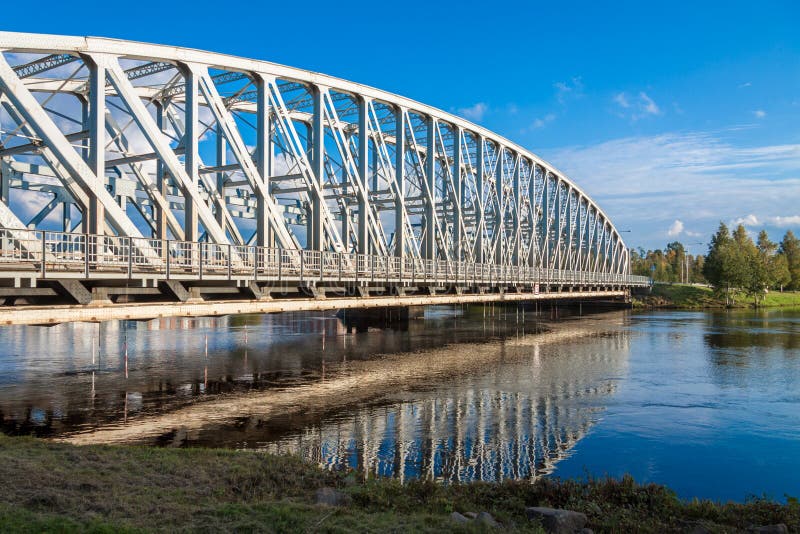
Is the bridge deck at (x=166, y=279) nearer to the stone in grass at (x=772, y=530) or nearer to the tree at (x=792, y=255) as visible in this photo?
the stone in grass at (x=772, y=530)

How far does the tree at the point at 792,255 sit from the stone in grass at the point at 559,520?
15479 centimetres

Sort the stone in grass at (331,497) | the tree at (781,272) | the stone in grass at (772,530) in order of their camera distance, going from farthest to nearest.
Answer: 1. the tree at (781,272)
2. the stone in grass at (331,497)
3. the stone in grass at (772,530)

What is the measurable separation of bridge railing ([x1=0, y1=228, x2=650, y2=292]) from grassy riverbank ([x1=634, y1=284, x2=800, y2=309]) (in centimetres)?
6700

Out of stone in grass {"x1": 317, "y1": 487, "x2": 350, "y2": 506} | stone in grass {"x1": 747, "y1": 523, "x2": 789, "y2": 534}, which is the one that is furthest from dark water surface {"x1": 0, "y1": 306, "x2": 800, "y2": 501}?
stone in grass {"x1": 747, "y1": 523, "x2": 789, "y2": 534}

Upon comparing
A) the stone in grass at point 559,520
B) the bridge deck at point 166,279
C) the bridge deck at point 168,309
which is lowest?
the stone in grass at point 559,520

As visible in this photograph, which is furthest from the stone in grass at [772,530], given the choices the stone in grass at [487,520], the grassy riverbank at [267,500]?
the stone in grass at [487,520]

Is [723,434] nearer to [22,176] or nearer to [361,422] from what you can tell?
[361,422]

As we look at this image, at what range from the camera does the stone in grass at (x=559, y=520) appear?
948cm

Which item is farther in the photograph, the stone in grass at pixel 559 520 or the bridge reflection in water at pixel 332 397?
the bridge reflection in water at pixel 332 397

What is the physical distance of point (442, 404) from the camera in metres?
23.2

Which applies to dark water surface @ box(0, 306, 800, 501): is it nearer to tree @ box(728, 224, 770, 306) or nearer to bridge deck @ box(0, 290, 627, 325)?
bridge deck @ box(0, 290, 627, 325)

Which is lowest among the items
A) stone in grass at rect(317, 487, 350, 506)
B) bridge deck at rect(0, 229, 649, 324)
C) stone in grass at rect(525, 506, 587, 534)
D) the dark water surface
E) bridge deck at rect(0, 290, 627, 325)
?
the dark water surface

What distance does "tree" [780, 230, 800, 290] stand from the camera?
471 ft

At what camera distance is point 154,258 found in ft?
76.0
